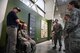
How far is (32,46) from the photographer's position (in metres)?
6.08

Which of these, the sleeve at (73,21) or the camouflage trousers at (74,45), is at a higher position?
the sleeve at (73,21)

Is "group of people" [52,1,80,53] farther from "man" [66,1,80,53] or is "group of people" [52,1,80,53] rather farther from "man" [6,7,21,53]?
"man" [6,7,21,53]

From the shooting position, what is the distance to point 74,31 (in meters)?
3.78

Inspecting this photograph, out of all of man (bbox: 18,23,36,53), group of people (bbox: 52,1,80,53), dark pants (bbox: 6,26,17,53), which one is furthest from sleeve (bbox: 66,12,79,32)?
man (bbox: 18,23,36,53)

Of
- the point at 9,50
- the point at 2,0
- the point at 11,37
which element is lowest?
the point at 9,50

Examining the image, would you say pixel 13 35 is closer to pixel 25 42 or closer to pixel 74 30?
pixel 25 42

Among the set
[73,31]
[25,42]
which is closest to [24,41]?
[25,42]

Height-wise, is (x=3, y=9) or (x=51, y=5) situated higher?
(x=51, y=5)

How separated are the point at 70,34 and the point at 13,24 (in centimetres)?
200

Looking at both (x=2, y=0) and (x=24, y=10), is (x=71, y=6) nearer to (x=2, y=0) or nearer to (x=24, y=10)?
(x=2, y=0)

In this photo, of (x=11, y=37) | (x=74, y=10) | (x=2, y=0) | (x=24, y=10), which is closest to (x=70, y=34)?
(x=74, y=10)

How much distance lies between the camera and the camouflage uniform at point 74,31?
12.0 ft

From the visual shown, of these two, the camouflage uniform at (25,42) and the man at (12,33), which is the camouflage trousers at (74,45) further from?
the camouflage uniform at (25,42)

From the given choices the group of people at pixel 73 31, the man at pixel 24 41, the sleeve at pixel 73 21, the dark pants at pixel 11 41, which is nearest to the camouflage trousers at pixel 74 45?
the group of people at pixel 73 31
